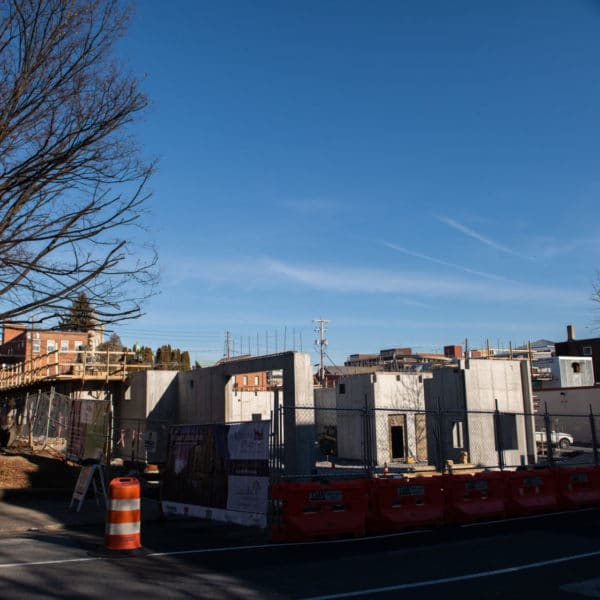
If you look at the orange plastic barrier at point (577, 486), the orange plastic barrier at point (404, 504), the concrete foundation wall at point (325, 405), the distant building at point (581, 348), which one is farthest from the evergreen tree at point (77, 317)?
the distant building at point (581, 348)

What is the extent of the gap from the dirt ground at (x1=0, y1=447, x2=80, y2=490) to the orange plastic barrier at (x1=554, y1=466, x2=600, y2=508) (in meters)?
12.1

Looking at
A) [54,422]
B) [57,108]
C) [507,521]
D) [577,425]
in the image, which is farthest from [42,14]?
[577,425]

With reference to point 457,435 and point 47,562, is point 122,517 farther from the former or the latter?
point 457,435

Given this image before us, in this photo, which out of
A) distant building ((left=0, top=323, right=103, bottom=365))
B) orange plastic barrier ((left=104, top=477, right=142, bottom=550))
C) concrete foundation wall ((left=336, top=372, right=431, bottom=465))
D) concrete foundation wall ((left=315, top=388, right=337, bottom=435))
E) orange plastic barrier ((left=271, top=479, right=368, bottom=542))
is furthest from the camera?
distant building ((left=0, top=323, right=103, bottom=365))

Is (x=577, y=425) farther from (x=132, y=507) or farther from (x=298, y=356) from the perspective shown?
(x=132, y=507)

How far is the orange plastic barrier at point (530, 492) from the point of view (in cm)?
1408

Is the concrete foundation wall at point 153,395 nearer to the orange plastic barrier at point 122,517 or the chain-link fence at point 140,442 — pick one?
the chain-link fence at point 140,442

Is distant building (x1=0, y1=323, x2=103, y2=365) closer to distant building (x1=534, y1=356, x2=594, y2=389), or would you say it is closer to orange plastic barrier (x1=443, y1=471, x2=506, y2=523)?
distant building (x1=534, y1=356, x2=594, y2=389)

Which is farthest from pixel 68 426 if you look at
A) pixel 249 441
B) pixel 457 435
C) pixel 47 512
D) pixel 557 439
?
pixel 557 439

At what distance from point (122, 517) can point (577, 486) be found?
10.9 m

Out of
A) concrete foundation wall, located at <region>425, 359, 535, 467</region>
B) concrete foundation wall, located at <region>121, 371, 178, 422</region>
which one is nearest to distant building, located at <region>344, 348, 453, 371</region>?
concrete foundation wall, located at <region>425, 359, 535, 467</region>

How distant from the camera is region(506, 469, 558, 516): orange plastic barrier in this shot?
1408 centimetres

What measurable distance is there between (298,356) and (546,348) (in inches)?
2606

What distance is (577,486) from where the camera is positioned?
1554 cm
